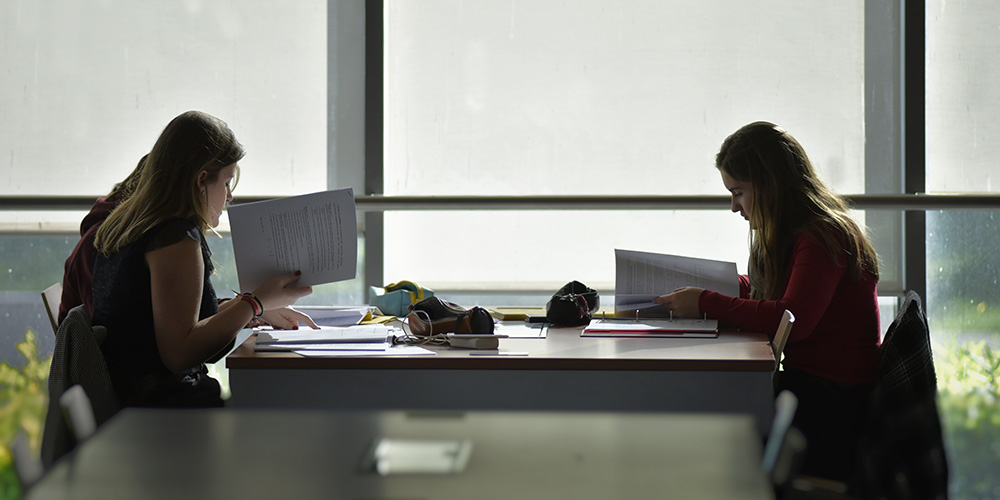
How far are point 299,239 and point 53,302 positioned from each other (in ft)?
2.35

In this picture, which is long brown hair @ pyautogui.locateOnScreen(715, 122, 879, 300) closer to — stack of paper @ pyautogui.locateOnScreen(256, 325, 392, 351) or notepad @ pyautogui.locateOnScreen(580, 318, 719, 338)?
notepad @ pyautogui.locateOnScreen(580, 318, 719, 338)

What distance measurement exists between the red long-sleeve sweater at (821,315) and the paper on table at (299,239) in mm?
852

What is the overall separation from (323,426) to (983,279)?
290 cm

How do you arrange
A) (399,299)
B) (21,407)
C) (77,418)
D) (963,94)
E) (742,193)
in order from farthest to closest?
(963,94) → (399,299) → (742,193) → (21,407) → (77,418)

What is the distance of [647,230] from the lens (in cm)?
325

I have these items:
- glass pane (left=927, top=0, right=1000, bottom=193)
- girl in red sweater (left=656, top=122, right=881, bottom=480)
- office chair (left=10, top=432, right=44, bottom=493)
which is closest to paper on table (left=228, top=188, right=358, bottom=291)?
girl in red sweater (left=656, top=122, right=881, bottom=480)

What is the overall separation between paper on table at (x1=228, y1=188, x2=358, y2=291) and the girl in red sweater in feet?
2.55

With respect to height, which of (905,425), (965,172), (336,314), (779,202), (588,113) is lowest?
(905,425)

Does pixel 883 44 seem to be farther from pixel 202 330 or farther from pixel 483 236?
pixel 202 330

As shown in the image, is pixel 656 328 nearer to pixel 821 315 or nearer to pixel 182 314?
pixel 821 315

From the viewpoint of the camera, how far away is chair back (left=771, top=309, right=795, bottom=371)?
1.77 metres

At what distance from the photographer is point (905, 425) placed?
137 cm

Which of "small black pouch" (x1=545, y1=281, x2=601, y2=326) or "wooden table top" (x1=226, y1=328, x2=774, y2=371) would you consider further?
"small black pouch" (x1=545, y1=281, x2=601, y2=326)

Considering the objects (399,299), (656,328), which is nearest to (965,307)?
(656,328)
